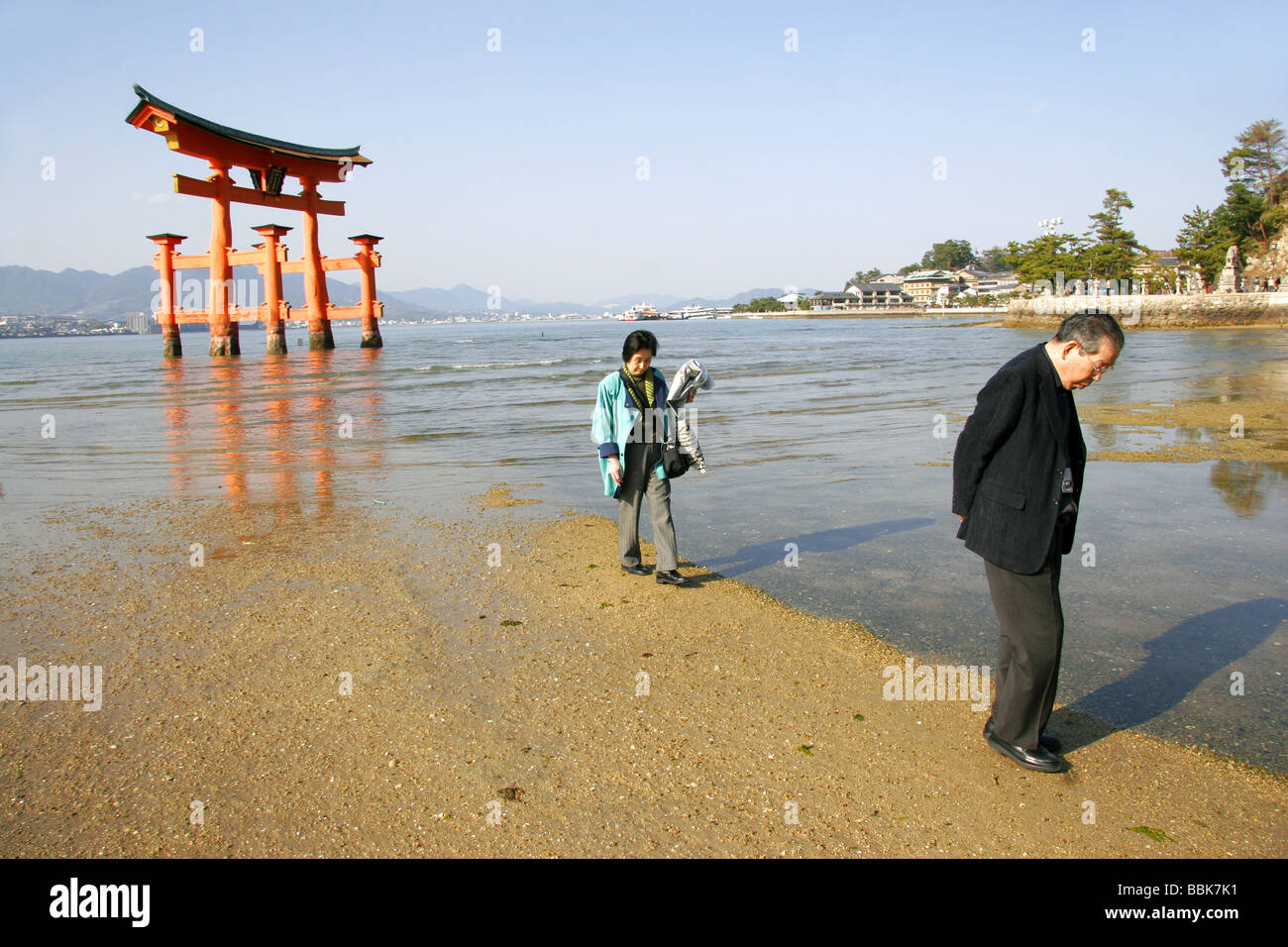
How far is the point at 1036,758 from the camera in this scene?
310cm

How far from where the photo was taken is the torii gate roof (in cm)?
3122

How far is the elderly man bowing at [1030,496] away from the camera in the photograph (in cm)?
301

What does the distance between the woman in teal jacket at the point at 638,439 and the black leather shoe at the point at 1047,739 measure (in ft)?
7.49

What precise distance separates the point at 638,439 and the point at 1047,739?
2949 millimetres

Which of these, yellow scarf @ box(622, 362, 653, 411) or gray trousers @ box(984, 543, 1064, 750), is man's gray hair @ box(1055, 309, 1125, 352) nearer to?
gray trousers @ box(984, 543, 1064, 750)

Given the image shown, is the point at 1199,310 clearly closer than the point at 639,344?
No

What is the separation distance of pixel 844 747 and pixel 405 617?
8.84 ft

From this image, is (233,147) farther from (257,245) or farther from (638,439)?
(638,439)

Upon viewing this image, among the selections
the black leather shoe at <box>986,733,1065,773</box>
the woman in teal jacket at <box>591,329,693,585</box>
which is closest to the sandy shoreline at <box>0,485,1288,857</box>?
the black leather shoe at <box>986,733,1065,773</box>

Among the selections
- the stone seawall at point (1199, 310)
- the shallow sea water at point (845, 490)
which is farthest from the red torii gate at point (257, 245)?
the stone seawall at point (1199, 310)

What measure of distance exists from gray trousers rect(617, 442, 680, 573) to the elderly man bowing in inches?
91.7

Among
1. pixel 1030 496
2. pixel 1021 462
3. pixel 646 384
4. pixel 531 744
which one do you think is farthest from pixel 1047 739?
pixel 646 384

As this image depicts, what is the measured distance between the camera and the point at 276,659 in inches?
164

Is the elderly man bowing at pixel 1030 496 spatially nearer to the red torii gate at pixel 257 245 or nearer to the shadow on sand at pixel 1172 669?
the shadow on sand at pixel 1172 669
